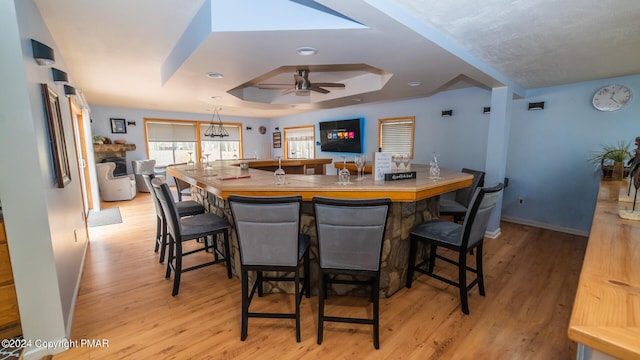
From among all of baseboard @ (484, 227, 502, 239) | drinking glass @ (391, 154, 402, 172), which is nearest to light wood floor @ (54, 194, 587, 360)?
baseboard @ (484, 227, 502, 239)

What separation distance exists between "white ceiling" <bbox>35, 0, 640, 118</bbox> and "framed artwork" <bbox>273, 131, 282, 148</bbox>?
224 inches

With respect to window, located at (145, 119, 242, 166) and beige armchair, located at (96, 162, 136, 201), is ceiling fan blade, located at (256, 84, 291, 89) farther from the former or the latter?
beige armchair, located at (96, 162, 136, 201)

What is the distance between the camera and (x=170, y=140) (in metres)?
8.03

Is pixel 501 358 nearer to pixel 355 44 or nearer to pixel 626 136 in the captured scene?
pixel 355 44

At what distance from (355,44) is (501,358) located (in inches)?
97.0

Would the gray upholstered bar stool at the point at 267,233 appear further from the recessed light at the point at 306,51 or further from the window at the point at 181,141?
the window at the point at 181,141

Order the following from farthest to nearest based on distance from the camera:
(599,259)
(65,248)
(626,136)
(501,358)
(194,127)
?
(194,127)
(626,136)
(65,248)
(501,358)
(599,259)

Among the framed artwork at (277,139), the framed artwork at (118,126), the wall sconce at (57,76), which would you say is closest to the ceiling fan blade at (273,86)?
the wall sconce at (57,76)

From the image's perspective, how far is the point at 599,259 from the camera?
1.07m

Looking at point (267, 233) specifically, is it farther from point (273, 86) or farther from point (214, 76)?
point (273, 86)

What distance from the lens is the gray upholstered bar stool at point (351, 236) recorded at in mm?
1610

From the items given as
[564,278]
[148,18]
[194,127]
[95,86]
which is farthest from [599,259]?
[194,127]

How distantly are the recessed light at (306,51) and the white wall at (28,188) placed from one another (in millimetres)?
1733

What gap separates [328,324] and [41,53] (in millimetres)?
2712
